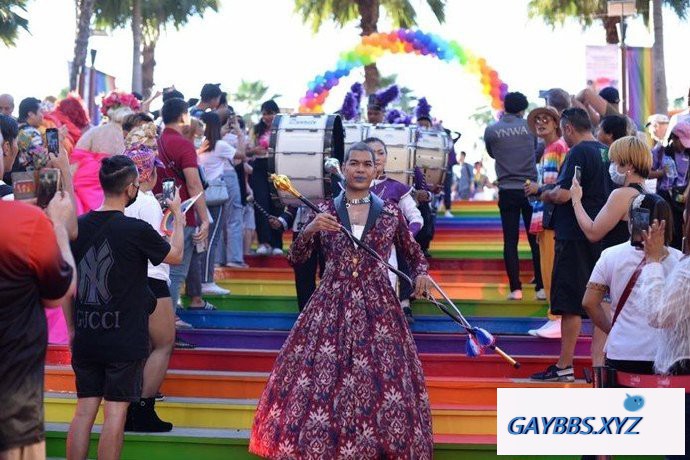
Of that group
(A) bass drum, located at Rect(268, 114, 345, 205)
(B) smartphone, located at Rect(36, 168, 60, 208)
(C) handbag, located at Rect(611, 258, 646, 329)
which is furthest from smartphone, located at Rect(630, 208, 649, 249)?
(A) bass drum, located at Rect(268, 114, 345, 205)

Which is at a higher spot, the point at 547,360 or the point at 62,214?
the point at 62,214

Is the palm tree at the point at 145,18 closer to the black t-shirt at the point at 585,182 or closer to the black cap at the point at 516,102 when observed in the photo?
the black cap at the point at 516,102

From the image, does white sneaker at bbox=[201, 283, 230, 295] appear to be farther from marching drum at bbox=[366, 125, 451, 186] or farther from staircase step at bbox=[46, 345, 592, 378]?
staircase step at bbox=[46, 345, 592, 378]

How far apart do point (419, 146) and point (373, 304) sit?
583cm

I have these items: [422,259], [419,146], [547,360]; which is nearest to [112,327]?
[422,259]

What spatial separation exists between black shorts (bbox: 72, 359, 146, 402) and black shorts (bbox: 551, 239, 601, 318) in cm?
306

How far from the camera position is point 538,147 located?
Result: 13281 millimetres

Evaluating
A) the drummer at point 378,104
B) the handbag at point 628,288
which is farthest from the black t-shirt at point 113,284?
the drummer at point 378,104

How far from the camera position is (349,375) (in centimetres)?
742

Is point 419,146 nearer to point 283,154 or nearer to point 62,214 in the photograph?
point 283,154

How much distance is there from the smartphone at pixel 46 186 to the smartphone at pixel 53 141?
1.06 metres

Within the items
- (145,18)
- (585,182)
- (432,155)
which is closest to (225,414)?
(585,182)

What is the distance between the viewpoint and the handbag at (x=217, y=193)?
39.5 feet

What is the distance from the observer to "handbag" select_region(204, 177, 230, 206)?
12.0 metres
